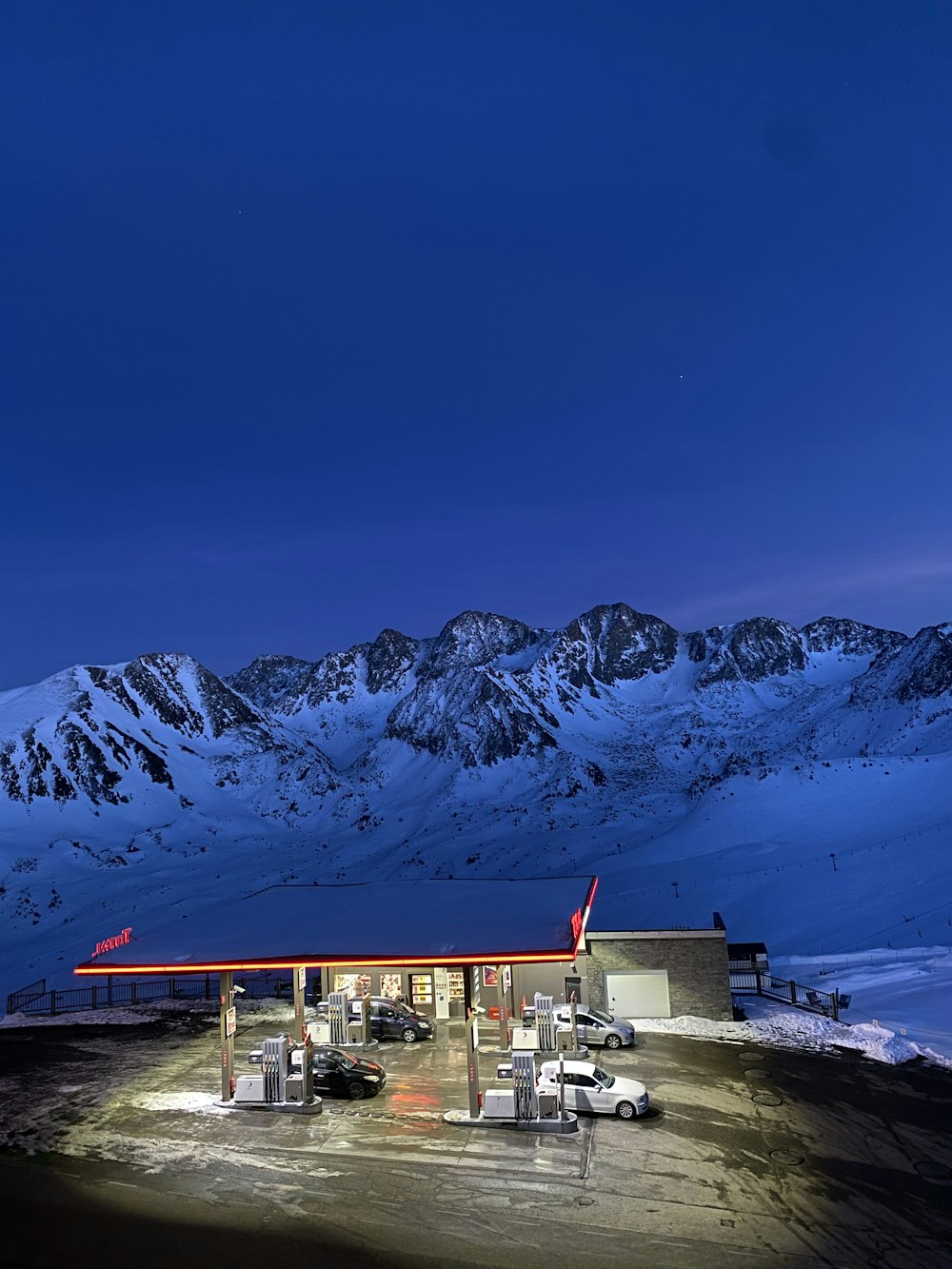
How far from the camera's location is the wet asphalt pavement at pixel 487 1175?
15422 mm

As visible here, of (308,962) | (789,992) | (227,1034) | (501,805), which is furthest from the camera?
(501,805)

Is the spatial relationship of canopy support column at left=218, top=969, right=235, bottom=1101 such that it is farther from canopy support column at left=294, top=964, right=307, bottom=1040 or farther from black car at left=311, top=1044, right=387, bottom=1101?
black car at left=311, top=1044, right=387, bottom=1101

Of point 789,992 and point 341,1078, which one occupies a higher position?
point 341,1078

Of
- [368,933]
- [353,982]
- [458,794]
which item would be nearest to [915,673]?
[458,794]

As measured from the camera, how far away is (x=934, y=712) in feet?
417

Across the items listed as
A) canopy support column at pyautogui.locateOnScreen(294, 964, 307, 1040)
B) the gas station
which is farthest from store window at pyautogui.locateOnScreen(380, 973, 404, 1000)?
canopy support column at pyautogui.locateOnScreen(294, 964, 307, 1040)

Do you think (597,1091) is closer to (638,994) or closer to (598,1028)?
(598,1028)

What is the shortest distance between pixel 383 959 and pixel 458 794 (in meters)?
→ 118

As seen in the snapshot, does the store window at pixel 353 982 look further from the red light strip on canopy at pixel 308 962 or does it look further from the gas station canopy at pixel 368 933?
the red light strip on canopy at pixel 308 962

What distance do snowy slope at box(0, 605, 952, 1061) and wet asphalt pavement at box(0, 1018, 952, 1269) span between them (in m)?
25.6

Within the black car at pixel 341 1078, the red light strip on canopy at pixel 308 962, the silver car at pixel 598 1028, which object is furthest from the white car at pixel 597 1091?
the silver car at pixel 598 1028

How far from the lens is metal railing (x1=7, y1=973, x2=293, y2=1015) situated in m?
37.9

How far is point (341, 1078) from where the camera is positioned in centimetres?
2370

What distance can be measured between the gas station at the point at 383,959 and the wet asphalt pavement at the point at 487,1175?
3.11 ft
